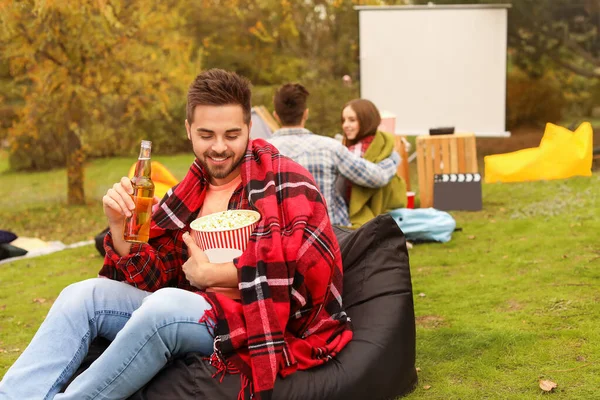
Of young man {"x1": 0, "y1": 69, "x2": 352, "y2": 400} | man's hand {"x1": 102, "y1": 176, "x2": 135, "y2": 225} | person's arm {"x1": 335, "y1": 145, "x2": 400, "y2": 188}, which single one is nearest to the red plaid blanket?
young man {"x1": 0, "y1": 69, "x2": 352, "y2": 400}

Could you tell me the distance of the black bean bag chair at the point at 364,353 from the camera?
2664mm

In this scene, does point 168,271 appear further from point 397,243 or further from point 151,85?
point 151,85

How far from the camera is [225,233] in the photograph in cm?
266

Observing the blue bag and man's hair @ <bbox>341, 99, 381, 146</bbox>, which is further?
man's hair @ <bbox>341, 99, 381, 146</bbox>

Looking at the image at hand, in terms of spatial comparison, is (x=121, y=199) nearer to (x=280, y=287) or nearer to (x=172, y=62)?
(x=280, y=287)

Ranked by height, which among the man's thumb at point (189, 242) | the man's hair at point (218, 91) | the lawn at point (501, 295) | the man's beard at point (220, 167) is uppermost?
the man's hair at point (218, 91)

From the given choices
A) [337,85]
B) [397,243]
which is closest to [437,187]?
[397,243]

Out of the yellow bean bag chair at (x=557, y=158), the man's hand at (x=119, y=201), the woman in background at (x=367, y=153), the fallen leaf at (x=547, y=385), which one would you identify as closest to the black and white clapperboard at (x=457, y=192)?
the woman in background at (x=367, y=153)

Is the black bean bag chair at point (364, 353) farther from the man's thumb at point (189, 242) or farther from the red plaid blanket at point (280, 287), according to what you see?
the man's thumb at point (189, 242)

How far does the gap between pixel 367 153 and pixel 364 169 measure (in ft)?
1.54

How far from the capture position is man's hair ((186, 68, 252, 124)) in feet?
9.11

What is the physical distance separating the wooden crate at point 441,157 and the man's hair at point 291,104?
8.98ft

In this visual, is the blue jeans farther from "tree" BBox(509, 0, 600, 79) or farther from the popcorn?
"tree" BBox(509, 0, 600, 79)

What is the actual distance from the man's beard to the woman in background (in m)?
3.06
